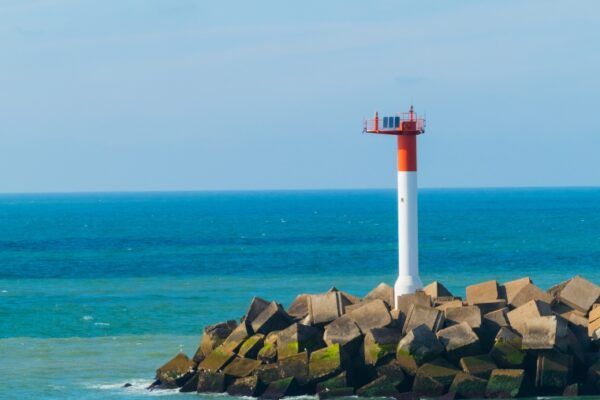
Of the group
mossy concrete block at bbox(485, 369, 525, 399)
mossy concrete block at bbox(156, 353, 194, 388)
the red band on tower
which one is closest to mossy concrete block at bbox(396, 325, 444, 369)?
mossy concrete block at bbox(485, 369, 525, 399)

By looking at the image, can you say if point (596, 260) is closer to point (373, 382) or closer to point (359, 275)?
point (359, 275)

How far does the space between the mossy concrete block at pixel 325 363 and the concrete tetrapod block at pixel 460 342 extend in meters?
2.08

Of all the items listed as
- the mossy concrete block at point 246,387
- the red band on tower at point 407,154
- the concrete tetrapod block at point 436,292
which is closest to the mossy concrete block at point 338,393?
the mossy concrete block at point 246,387

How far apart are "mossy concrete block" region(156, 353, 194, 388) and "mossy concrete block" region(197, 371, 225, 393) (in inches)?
31.1

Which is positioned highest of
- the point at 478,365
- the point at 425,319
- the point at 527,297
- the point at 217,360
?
the point at 527,297

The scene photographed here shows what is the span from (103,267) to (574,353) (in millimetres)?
44144

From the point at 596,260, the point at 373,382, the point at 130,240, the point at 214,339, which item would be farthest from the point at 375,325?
the point at 130,240

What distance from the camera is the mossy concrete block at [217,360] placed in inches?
1046

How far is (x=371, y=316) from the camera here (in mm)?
26188

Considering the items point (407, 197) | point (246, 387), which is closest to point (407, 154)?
point (407, 197)

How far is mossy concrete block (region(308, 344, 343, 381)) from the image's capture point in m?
25.3

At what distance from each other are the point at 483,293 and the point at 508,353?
12.4ft

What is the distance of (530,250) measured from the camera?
2842 inches

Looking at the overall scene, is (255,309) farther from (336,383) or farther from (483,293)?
(483,293)
